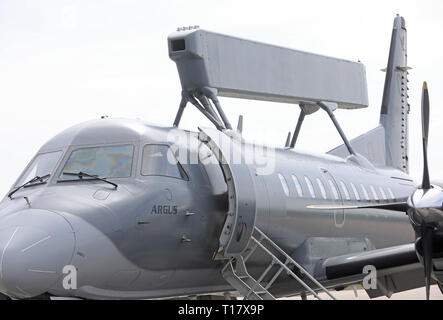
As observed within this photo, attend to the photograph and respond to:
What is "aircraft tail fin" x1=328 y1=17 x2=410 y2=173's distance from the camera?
21.0 meters

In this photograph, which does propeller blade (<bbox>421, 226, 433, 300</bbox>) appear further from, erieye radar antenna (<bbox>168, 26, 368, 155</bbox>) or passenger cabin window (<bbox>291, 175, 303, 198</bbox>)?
erieye radar antenna (<bbox>168, 26, 368, 155</bbox>)

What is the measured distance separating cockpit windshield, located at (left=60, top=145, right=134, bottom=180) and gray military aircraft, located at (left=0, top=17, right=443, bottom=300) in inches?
0.8

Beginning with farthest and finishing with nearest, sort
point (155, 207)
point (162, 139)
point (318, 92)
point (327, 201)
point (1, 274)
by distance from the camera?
point (318, 92), point (327, 201), point (162, 139), point (155, 207), point (1, 274)

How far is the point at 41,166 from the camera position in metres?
11.0

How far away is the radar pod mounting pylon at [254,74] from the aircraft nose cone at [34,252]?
19.6 ft

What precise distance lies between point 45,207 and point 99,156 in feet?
4.79

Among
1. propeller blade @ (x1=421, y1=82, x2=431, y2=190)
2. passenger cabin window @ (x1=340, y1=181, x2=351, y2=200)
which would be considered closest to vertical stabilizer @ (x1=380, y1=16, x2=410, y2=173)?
passenger cabin window @ (x1=340, y1=181, x2=351, y2=200)

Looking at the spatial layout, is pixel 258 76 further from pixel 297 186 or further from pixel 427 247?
pixel 427 247

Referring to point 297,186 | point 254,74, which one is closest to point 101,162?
point 297,186

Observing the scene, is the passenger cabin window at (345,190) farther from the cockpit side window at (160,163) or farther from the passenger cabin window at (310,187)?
the cockpit side window at (160,163)

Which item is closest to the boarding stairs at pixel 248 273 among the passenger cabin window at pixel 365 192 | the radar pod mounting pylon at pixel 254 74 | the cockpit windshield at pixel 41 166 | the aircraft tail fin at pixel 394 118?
the cockpit windshield at pixel 41 166
